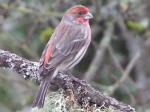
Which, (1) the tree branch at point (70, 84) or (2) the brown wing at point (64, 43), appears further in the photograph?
(2) the brown wing at point (64, 43)

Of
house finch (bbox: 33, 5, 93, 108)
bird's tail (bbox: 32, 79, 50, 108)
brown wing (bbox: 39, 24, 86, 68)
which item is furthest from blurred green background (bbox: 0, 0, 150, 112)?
bird's tail (bbox: 32, 79, 50, 108)

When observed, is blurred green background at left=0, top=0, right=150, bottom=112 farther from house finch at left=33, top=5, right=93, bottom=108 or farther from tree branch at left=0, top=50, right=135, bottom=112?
tree branch at left=0, top=50, right=135, bottom=112

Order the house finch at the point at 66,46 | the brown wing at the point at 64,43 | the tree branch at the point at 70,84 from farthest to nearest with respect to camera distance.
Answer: the brown wing at the point at 64,43, the house finch at the point at 66,46, the tree branch at the point at 70,84

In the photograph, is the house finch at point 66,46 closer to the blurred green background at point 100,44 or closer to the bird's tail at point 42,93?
the bird's tail at point 42,93

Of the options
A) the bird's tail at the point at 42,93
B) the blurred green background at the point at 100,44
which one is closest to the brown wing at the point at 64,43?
the bird's tail at the point at 42,93

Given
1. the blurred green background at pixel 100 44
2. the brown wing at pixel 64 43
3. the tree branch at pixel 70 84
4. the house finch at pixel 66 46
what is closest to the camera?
the tree branch at pixel 70 84

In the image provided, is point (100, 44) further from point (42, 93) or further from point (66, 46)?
point (42, 93)

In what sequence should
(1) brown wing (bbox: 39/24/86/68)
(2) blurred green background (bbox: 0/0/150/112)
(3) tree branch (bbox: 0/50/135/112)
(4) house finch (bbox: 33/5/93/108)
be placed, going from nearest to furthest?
1. (3) tree branch (bbox: 0/50/135/112)
2. (4) house finch (bbox: 33/5/93/108)
3. (1) brown wing (bbox: 39/24/86/68)
4. (2) blurred green background (bbox: 0/0/150/112)
